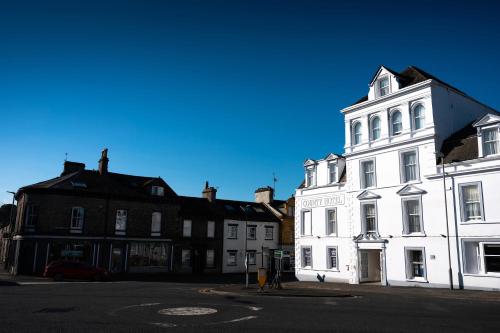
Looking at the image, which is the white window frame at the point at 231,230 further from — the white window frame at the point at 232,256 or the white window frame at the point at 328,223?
the white window frame at the point at 328,223

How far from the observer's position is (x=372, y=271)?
32.2m

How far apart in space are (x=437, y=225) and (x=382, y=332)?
1713cm

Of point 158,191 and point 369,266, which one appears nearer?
point 369,266

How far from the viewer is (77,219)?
39.8 metres

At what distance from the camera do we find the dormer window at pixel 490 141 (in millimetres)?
25000

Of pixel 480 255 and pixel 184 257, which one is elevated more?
pixel 480 255

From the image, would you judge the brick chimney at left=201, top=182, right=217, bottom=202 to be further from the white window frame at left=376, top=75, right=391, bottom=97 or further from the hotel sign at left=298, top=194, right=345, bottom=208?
the white window frame at left=376, top=75, right=391, bottom=97

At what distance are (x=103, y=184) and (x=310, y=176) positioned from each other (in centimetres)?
2141

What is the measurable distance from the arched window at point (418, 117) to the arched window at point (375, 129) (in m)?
3.12

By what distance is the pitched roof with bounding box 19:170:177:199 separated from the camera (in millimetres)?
39656

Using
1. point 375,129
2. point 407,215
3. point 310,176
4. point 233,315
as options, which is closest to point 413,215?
point 407,215

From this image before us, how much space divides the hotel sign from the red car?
18.2 m

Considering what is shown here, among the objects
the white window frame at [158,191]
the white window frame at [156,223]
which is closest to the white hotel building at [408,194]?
the white window frame at [156,223]

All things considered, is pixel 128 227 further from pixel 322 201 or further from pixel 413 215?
pixel 413 215
